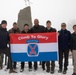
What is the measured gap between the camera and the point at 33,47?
10.9 meters

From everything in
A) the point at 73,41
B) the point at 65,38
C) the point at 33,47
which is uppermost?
the point at 65,38

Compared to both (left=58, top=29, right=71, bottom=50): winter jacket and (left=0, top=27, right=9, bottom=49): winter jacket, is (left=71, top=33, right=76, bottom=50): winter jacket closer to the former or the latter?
(left=58, top=29, right=71, bottom=50): winter jacket

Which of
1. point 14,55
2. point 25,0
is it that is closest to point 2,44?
point 14,55

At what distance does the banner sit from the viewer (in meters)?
10.8

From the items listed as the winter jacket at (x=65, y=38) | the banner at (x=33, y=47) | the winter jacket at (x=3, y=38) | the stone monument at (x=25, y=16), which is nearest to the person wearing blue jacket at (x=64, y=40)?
the winter jacket at (x=65, y=38)

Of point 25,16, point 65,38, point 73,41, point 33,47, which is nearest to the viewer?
point 73,41

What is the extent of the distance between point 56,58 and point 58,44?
67 cm

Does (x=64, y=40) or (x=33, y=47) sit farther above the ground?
(x=64, y=40)

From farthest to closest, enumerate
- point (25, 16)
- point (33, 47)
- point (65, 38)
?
point (25, 16), point (33, 47), point (65, 38)

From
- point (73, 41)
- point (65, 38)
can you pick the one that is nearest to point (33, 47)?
point (65, 38)

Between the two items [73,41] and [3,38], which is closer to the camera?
[73,41]

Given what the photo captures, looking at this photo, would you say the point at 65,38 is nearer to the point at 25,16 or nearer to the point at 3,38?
the point at 3,38

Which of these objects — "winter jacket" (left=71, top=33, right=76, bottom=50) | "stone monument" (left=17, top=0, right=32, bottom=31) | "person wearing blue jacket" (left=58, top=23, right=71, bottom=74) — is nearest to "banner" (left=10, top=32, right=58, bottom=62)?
"person wearing blue jacket" (left=58, top=23, right=71, bottom=74)

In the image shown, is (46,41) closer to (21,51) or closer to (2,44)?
(21,51)
